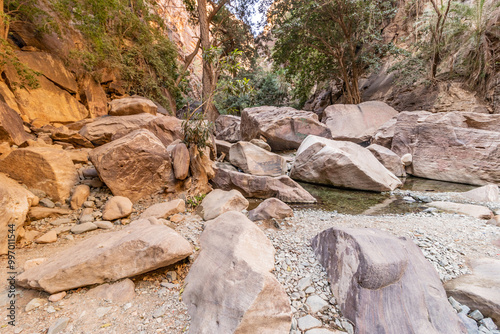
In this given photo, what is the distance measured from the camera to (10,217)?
2.07 m

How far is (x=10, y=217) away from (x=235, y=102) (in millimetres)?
12396

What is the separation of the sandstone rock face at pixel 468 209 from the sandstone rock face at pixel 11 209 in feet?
20.1

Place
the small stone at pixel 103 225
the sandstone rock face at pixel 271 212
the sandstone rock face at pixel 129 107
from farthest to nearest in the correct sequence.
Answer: the sandstone rock face at pixel 129 107 → the sandstone rock face at pixel 271 212 → the small stone at pixel 103 225

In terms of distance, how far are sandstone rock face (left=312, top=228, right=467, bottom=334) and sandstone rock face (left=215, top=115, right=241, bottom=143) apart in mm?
8286

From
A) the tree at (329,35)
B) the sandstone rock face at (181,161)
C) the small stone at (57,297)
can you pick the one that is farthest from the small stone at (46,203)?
the tree at (329,35)

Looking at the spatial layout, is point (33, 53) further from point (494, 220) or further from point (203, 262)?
point (494, 220)

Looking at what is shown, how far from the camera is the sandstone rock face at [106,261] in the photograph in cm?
151

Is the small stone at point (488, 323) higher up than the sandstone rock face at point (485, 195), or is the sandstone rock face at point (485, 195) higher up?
the small stone at point (488, 323)

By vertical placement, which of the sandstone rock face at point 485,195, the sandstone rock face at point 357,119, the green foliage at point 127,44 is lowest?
the sandstone rock face at point 485,195

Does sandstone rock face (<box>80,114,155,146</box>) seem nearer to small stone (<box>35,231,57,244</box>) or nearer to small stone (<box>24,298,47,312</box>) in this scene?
small stone (<box>35,231,57,244</box>)

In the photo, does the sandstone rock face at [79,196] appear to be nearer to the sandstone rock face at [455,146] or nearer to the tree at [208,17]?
the tree at [208,17]

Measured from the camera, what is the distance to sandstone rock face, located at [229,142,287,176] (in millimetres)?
5227

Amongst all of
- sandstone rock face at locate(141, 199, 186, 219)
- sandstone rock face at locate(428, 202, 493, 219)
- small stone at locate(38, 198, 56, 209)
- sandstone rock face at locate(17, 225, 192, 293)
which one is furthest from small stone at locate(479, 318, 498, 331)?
small stone at locate(38, 198, 56, 209)

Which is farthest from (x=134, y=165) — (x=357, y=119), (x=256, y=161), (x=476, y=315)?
(x=357, y=119)
